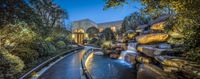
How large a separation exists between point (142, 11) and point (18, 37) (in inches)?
355

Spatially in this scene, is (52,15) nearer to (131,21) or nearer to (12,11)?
(131,21)

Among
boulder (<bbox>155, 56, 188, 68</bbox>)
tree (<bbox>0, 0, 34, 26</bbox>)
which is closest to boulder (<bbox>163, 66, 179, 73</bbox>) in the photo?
boulder (<bbox>155, 56, 188, 68</bbox>)

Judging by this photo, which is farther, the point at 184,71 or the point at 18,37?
the point at 18,37

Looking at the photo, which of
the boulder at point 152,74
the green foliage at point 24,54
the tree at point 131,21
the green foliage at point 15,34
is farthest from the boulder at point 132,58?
the tree at point 131,21

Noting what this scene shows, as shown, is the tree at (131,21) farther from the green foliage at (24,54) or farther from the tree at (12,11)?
the tree at (12,11)

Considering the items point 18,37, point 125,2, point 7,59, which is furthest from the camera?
point 18,37

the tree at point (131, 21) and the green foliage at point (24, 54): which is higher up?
the tree at point (131, 21)

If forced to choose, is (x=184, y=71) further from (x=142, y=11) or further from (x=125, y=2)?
(x=125, y=2)

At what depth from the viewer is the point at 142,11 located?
902 centimetres

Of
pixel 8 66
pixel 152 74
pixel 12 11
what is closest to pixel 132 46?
pixel 152 74

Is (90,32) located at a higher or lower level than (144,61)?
higher

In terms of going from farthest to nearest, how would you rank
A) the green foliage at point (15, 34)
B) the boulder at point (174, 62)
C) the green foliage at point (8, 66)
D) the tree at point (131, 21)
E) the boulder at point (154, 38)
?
the tree at point (131, 21), the boulder at point (154, 38), the green foliage at point (15, 34), the green foliage at point (8, 66), the boulder at point (174, 62)

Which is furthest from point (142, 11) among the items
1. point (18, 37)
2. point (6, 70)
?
point (18, 37)

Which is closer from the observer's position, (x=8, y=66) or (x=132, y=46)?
(x=8, y=66)
